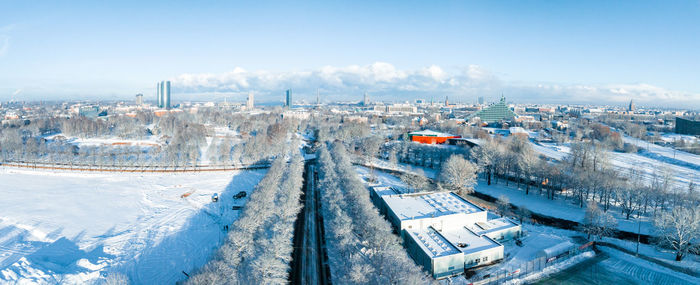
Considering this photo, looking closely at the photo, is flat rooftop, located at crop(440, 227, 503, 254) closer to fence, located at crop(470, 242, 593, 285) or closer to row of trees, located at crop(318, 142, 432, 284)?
fence, located at crop(470, 242, 593, 285)

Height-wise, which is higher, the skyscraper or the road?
the skyscraper

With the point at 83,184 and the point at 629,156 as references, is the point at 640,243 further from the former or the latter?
the point at 83,184

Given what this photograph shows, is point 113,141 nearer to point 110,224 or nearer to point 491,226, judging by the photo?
point 110,224

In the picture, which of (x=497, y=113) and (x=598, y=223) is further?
(x=497, y=113)

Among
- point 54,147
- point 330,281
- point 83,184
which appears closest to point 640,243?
point 330,281

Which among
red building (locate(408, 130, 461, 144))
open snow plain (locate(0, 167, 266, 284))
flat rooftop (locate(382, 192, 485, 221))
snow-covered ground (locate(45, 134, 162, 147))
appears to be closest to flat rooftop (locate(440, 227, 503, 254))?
flat rooftop (locate(382, 192, 485, 221))

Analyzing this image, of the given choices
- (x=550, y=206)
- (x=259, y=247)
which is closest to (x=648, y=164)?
(x=550, y=206)
